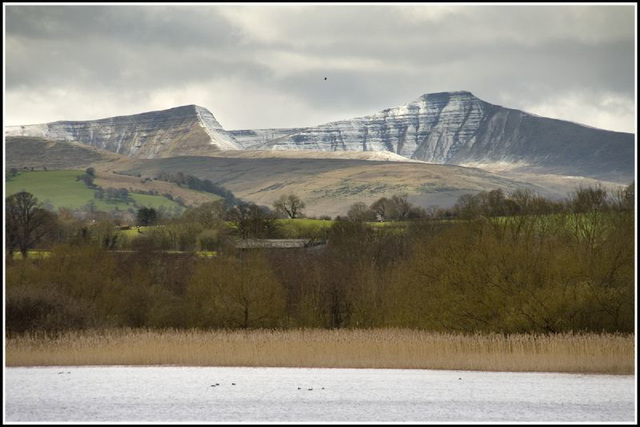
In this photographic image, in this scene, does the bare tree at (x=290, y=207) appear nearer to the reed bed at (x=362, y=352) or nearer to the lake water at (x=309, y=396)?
the reed bed at (x=362, y=352)

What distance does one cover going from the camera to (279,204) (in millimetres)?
154875

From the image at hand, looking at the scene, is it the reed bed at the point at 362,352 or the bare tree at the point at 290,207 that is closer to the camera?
the reed bed at the point at 362,352

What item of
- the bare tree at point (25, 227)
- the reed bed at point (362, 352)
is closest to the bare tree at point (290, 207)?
the bare tree at point (25, 227)

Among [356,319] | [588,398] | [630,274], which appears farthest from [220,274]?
[588,398]

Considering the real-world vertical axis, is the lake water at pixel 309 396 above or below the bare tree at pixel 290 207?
below

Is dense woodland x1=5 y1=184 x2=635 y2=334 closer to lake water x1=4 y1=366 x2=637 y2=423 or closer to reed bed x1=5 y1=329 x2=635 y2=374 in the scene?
reed bed x1=5 y1=329 x2=635 y2=374

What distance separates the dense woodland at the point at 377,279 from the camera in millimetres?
37062

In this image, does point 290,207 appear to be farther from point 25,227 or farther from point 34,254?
point 34,254

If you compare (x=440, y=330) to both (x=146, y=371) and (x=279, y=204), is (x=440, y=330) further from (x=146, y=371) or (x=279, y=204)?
(x=279, y=204)

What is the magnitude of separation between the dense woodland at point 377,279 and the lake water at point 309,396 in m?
8.63

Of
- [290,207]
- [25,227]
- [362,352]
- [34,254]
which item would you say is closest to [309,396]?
[362,352]

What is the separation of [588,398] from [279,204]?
132 meters

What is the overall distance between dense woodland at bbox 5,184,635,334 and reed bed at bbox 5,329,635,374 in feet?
7.93

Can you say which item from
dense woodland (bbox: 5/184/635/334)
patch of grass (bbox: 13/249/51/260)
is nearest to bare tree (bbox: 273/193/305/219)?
dense woodland (bbox: 5/184/635/334)
